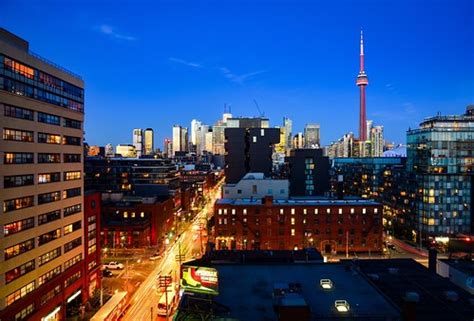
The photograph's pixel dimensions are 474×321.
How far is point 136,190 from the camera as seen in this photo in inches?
5689

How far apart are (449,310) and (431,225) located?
76518mm

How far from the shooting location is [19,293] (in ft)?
148

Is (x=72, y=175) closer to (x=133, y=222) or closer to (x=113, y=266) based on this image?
(x=113, y=266)

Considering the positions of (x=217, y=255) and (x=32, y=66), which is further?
(x=217, y=255)

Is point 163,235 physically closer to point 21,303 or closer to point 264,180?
point 264,180

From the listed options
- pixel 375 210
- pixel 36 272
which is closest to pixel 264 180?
pixel 375 210

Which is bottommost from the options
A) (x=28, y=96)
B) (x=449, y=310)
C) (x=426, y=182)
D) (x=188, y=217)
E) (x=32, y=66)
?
(x=188, y=217)

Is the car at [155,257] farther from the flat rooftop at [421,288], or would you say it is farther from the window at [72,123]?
the flat rooftop at [421,288]

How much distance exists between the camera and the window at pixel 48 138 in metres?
53.2

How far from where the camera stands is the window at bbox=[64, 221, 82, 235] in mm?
58250

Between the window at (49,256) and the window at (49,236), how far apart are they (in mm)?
1663

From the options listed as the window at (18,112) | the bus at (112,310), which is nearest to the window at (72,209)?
the window at (18,112)

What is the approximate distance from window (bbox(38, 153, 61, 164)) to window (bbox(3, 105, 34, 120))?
559 centimetres

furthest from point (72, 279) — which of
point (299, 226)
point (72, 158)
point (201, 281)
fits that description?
point (299, 226)
